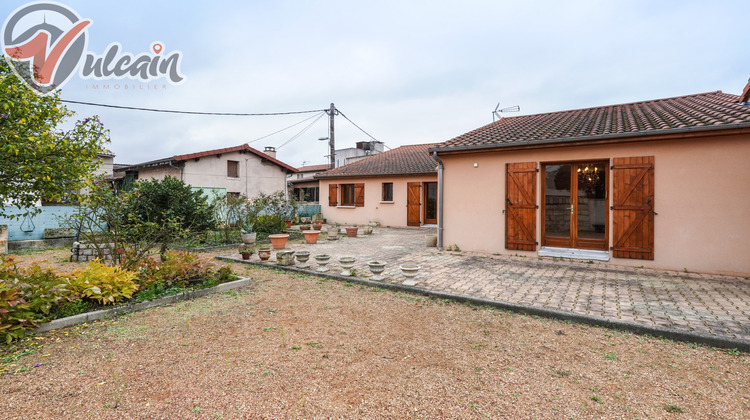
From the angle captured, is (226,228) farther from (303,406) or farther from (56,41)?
(303,406)

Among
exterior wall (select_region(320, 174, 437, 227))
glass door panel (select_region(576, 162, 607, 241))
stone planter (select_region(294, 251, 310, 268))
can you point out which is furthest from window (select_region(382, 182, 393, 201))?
stone planter (select_region(294, 251, 310, 268))

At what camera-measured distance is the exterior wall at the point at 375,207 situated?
15891mm

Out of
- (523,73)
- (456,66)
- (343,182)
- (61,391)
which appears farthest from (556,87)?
(61,391)

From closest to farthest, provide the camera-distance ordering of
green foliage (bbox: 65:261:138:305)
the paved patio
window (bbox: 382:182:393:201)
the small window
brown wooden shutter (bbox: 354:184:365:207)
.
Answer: the paved patio, green foliage (bbox: 65:261:138:305), window (bbox: 382:182:393:201), brown wooden shutter (bbox: 354:184:365:207), the small window

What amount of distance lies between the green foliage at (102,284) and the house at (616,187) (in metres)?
6.88

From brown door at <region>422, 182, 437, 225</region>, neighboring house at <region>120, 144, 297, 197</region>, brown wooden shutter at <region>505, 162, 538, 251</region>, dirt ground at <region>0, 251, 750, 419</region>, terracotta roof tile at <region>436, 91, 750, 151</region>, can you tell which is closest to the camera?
dirt ground at <region>0, 251, 750, 419</region>

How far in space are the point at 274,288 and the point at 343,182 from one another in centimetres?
1293

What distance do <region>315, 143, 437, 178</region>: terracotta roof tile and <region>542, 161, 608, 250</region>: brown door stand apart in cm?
728

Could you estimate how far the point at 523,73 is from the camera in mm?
13469

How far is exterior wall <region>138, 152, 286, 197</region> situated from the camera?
16.3 meters

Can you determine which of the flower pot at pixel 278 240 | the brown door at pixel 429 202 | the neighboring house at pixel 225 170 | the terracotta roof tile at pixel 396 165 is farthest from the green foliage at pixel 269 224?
the brown door at pixel 429 202

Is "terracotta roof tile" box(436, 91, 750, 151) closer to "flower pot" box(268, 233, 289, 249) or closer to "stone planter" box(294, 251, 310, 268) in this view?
"stone planter" box(294, 251, 310, 268)

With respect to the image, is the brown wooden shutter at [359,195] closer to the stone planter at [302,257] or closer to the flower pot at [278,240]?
the flower pot at [278,240]

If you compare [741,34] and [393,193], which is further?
[393,193]
